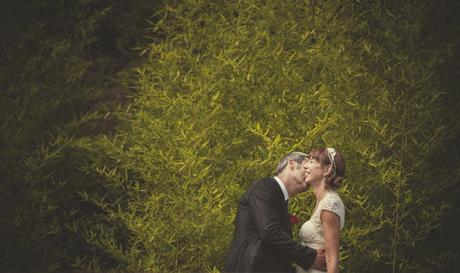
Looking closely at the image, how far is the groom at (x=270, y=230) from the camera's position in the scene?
4.15 metres

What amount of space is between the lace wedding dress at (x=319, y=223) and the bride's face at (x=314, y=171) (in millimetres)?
88

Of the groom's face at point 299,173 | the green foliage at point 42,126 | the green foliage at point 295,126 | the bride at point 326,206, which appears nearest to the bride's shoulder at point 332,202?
the bride at point 326,206

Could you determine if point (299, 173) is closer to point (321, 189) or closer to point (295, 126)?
point (321, 189)

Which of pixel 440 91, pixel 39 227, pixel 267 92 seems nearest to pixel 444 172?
pixel 440 91

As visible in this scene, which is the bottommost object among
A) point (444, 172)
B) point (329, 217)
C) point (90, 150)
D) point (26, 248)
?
point (26, 248)

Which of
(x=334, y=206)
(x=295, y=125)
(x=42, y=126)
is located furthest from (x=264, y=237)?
(x=42, y=126)

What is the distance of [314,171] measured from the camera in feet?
14.1

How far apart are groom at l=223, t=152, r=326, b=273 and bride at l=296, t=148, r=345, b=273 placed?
0.07m

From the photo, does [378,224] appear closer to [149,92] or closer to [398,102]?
[398,102]

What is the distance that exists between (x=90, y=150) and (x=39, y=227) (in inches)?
29.9

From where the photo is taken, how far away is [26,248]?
7016 millimetres

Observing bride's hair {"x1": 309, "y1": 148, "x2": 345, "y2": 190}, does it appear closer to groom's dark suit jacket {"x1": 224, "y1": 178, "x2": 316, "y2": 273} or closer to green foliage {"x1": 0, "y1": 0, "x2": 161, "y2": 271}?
groom's dark suit jacket {"x1": 224, "y1": 178, "x2": 316, "y2": 273}

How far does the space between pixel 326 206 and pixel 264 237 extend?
35 centimetres

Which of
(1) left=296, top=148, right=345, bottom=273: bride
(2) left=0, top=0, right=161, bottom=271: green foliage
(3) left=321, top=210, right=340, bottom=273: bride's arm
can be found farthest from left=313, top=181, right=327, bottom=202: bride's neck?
(2) left=0, top=0, right=161, bottom=271: green foliage
